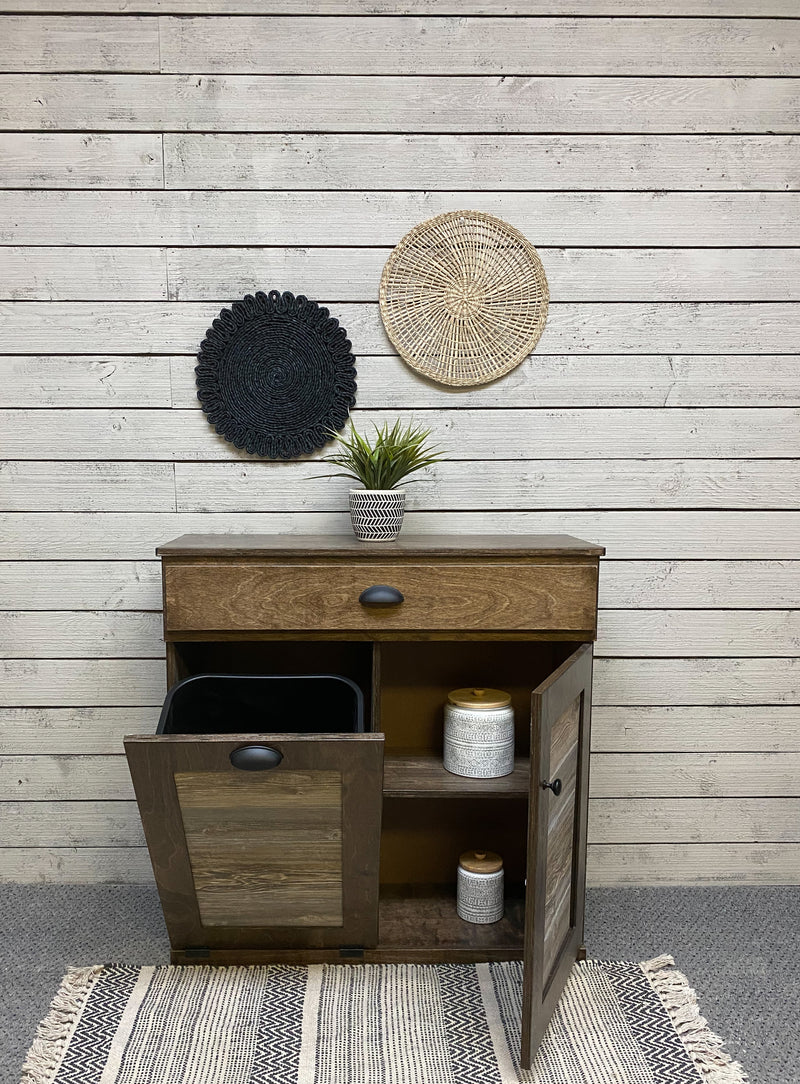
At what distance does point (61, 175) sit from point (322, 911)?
1656 mm

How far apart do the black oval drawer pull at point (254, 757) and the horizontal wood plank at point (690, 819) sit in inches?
38.8

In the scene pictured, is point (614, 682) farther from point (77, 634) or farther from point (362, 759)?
point (77, 634)

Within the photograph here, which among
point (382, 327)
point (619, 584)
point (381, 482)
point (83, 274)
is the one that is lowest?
point (619, 584)

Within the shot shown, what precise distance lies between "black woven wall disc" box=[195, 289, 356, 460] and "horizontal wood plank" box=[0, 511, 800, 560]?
19cm

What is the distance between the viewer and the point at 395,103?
1968 millimetres

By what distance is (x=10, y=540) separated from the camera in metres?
2.05

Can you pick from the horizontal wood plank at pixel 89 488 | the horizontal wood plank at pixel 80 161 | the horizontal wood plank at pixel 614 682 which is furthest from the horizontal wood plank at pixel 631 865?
the horizontal wood plank at pixel 80 161

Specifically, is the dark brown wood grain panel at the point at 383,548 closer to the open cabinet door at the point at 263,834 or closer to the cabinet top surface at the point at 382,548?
the cabinet top surface at the point at 382,548

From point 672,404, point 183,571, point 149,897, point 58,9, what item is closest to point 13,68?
point 58,9

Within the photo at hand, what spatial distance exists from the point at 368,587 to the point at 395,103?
43.0 inches

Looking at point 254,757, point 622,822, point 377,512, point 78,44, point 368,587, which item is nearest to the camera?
point 254,757

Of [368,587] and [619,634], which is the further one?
[619,634]

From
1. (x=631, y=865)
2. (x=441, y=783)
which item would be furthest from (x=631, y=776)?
(x=441, y=783)

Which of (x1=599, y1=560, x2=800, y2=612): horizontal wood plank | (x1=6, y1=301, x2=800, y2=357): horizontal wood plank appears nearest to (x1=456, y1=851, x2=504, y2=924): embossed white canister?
(x1=599, y1=560, x2=800, y2=612): horizontal wood plank
